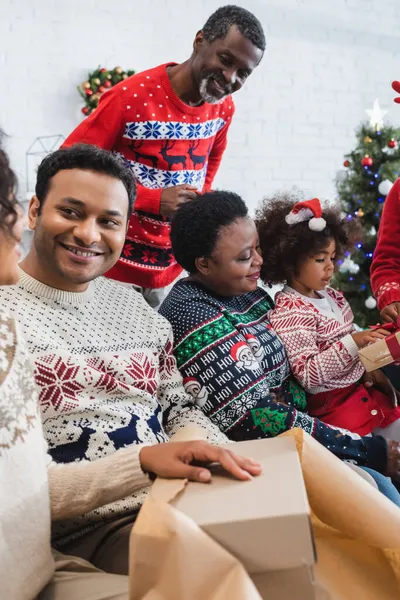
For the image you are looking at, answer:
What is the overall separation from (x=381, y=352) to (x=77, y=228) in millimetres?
828

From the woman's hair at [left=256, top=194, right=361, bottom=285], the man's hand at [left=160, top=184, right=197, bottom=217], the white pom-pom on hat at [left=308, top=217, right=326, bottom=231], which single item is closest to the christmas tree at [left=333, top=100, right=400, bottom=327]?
the woman's hair at [left=256, top=194, right=361, bottom=285]

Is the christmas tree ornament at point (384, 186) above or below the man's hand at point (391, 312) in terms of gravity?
above

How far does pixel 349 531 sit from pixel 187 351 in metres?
0.67

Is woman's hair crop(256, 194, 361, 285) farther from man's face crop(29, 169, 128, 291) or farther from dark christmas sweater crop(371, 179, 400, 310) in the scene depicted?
man's face crop(29, 169, 128, 291)

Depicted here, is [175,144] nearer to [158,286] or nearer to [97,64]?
[158,286]

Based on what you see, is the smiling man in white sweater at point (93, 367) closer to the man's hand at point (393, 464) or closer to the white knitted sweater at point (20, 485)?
the white knitted sweater at point (20, 485)

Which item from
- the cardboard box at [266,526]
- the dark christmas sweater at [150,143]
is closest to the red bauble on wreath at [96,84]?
the dark christmas sweater at [150,143]

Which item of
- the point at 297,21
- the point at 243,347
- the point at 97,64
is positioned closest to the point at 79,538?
the point at 243,347

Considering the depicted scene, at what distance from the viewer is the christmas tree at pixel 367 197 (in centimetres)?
406

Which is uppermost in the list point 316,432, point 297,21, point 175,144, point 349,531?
point 297,21

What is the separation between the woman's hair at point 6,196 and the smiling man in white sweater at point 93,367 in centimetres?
24

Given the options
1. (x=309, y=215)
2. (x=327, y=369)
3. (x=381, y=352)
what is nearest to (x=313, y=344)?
(x=327, y=369)

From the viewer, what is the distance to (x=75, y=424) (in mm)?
1206

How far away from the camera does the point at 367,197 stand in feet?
13.5
